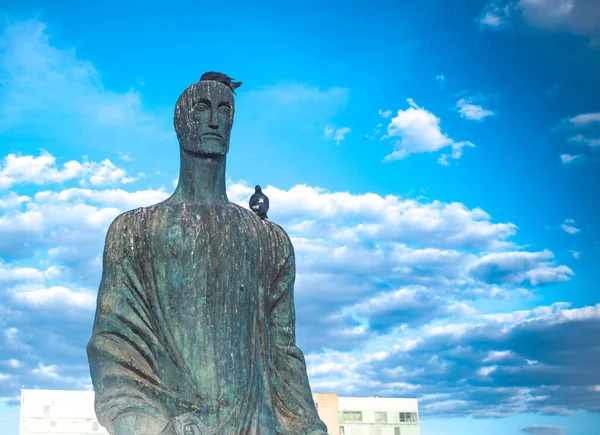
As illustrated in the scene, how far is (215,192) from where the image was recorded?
9180mm

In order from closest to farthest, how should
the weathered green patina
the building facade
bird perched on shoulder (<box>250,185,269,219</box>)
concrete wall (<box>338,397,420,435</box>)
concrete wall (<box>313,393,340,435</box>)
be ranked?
the weathered green patina
bird perched on shoulder (<box>250,185,269,219</box>)
concrete wall (<box>313,393,340,435</box>)
the building facade
concrete wall (<box>338,397,420,435</box>)

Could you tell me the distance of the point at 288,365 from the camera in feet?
29.7

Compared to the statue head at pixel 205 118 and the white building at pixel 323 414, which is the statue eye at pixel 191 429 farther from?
the white building at pixel 323 414

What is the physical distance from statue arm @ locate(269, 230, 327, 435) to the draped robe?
0.01 meters

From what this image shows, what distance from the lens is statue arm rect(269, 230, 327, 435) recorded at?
871cm

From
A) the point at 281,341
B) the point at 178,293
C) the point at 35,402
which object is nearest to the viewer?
the point at 178,293

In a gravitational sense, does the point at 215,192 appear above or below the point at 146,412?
above

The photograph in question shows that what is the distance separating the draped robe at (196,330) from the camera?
8.20m

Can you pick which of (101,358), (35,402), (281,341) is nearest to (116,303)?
(101,358)

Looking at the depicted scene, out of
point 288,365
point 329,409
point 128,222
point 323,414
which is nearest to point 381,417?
point 329,409

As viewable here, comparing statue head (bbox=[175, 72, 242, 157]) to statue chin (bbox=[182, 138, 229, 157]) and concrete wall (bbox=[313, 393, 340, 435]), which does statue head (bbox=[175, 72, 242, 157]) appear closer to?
statue chin (bbox=[182, 138, 229, 157])

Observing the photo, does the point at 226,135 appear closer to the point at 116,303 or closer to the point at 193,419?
the point at 116,303

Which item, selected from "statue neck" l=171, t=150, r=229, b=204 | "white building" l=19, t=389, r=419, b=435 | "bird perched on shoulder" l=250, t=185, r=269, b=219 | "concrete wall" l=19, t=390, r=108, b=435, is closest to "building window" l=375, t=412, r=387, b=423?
"white building" l=19, t=389, r=419, b=435

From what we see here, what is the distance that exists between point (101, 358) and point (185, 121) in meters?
2.59
